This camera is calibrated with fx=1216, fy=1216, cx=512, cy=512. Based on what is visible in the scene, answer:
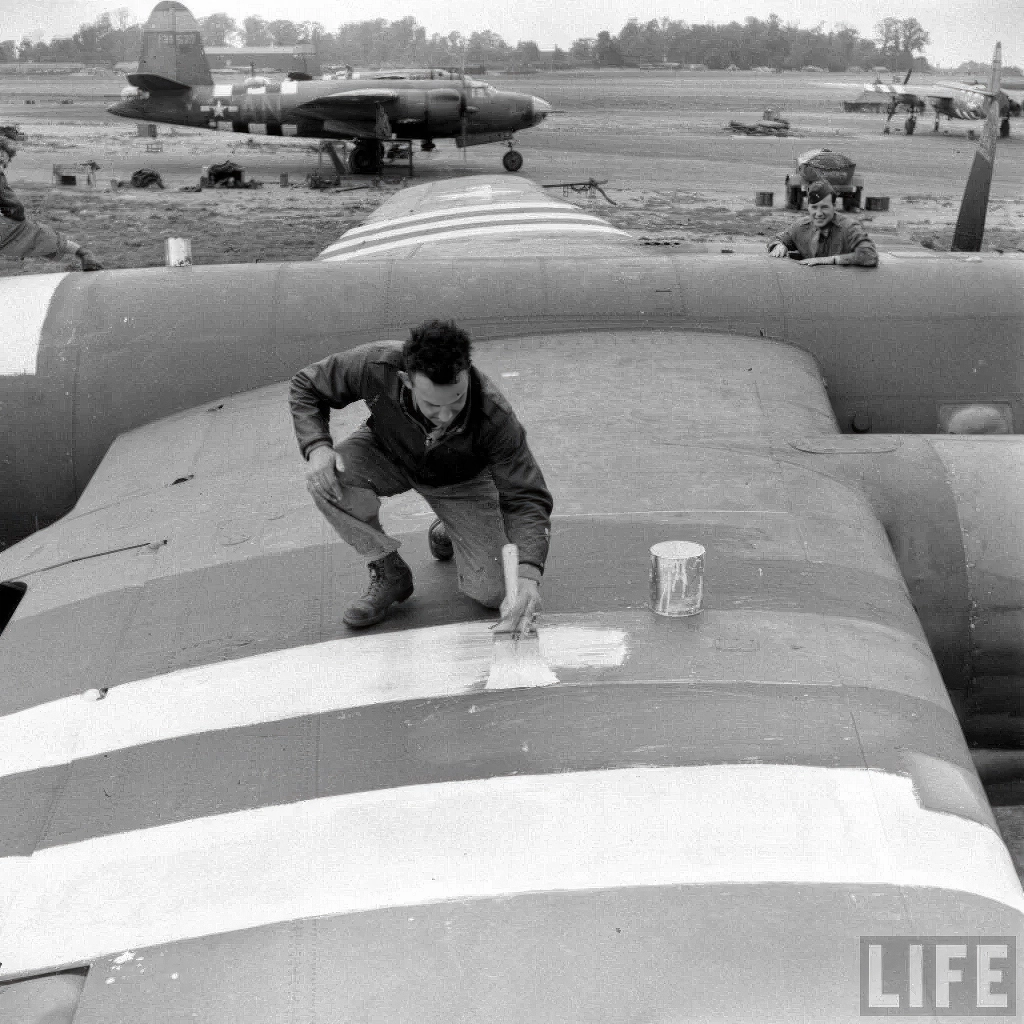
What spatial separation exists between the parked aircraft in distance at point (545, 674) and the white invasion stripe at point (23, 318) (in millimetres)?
23

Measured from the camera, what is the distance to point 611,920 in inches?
120

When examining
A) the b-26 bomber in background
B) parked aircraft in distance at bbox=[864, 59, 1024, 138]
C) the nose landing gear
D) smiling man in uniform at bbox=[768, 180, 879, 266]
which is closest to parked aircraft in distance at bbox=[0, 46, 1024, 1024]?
smiling man in uniform at bbox=[768, 180, 879, 266]

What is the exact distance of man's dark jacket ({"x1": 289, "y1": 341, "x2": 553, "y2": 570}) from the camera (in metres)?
4.07

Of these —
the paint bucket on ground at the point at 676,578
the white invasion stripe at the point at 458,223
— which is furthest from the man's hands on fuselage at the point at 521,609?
the white invasion stripe at the point at 458,223

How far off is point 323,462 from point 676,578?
1.32 m

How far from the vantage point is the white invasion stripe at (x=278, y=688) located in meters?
4.04

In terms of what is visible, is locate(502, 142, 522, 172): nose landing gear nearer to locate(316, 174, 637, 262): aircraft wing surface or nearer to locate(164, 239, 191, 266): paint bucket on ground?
locate(316, 174, 637, 262): aircraft wing surface

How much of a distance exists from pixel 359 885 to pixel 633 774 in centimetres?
87

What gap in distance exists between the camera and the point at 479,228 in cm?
1095

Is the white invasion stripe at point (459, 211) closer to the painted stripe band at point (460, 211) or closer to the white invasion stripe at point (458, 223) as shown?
the painted stripe band at point (460, 211)

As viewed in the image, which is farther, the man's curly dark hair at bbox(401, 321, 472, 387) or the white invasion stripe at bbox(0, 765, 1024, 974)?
the man's curly dark hair at bbox(401, 321, 472, 387)

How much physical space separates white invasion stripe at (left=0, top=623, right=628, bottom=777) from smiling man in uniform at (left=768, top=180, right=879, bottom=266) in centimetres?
434

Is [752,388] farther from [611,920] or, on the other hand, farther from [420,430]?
[611,920]

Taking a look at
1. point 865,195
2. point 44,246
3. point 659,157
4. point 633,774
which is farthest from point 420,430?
point 659,157
